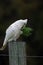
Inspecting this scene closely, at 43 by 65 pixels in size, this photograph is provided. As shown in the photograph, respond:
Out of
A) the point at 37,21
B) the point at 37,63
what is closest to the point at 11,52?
the point at 37,63

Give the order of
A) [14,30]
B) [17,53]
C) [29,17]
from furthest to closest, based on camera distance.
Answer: [29,17], [14,30], [17,53]

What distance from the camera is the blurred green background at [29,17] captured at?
6.05 meters

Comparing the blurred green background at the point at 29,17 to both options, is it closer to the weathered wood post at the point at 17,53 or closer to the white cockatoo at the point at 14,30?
the white cockatoo at the point at 14,30

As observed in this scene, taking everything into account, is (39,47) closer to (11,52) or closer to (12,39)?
(12,39)

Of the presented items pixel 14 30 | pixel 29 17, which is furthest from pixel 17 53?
pixel 29 17

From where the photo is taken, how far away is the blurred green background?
6.05m

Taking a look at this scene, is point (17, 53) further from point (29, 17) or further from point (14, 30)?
point (29, 17)

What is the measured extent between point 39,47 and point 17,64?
3.69 m

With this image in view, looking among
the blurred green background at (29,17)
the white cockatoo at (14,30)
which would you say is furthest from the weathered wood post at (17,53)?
the blurred green background at (29,17)

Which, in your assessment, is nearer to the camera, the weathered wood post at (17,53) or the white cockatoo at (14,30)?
the weathered wood post at (17,53)

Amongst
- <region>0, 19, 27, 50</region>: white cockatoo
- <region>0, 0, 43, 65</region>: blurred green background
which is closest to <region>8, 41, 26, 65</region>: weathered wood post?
<region>0, 19, 27, 50</region>: white cockatoo

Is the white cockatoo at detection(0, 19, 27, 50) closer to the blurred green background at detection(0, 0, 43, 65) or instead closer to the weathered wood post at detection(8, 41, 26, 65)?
the weathered wood post at detection(8, 41, 26, 65)

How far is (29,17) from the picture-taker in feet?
20.2

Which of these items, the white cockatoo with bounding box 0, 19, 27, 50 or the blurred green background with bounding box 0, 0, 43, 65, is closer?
the white cockatoo with bounding box 0, 19, 27, 50
